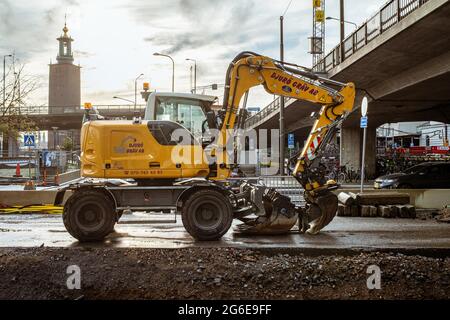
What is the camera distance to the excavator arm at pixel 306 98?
10047mm

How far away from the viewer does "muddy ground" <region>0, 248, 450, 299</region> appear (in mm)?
6457

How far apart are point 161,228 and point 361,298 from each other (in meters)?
5.84

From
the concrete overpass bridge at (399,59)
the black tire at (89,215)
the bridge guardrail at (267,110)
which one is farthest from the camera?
the bridge guardrail at (267,110)

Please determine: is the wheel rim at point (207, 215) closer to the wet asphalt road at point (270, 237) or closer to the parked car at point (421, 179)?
the wet asphalt road at point (270, 237)

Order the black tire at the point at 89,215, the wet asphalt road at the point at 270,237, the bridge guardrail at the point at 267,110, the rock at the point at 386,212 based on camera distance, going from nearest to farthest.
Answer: the wet asphalt road at the point at 270,237, the black tire at the point at 89,215, the rock at the point at 386,212, the bridge guardrail at the point at 267,110

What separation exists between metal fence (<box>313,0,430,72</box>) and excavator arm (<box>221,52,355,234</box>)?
25.0 feet

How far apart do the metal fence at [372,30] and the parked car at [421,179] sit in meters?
6.29

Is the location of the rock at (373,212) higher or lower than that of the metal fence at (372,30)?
lower

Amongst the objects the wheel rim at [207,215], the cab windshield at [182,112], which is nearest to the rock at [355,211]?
the wheel rim at [207,215]

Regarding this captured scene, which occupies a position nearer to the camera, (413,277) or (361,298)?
(361,298)
